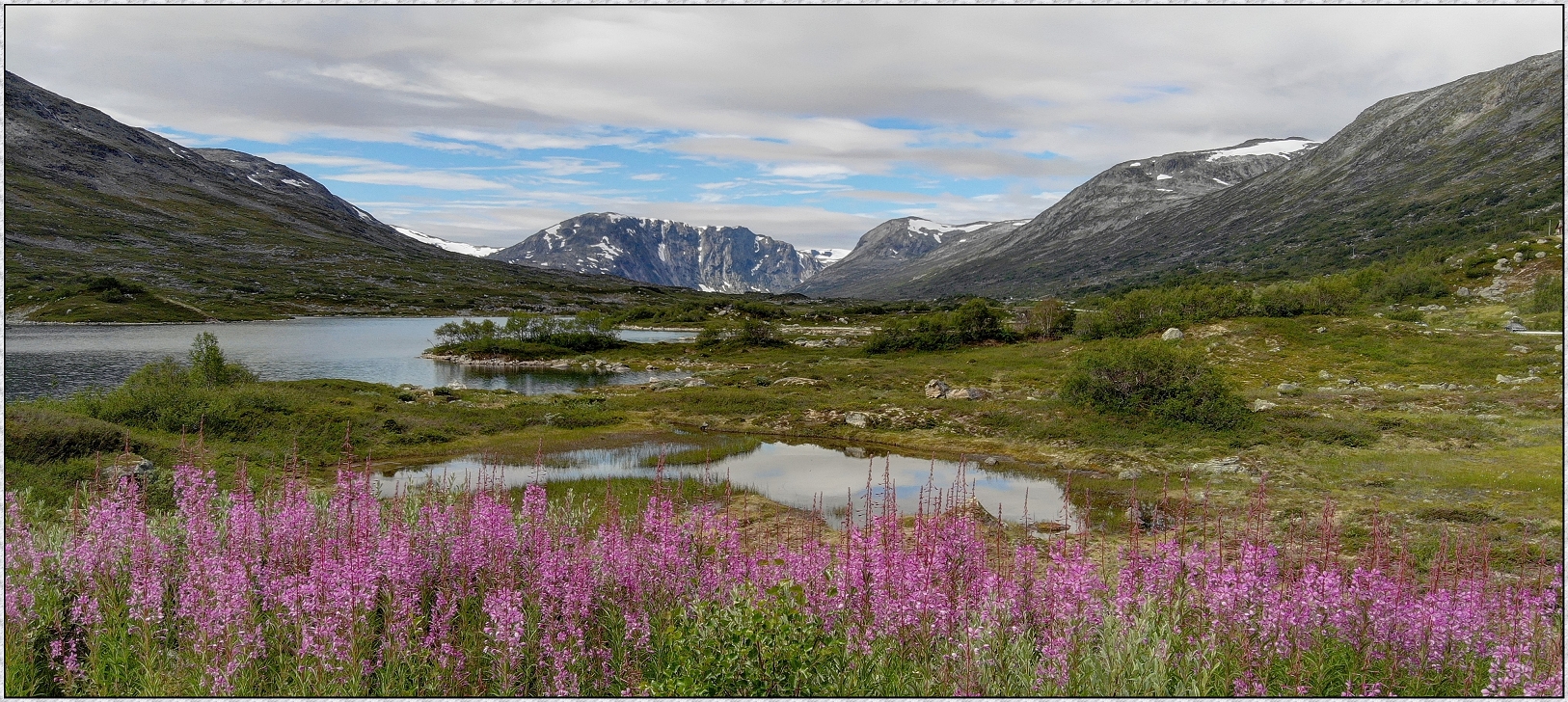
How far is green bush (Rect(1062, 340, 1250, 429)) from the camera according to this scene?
37175 mm

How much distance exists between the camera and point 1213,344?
2525 inches

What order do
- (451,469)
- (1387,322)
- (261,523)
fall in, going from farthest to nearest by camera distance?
(1387,322) → (451,469) → (261,523)

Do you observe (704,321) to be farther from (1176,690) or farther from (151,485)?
(1176,690)

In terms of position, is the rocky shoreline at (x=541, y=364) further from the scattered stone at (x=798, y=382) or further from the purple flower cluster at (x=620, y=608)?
the purple flower cluster at (x=620, y=608)

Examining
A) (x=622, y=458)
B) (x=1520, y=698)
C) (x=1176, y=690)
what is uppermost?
(x=1520, y=698)

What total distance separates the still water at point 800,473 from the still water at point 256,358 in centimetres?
3446

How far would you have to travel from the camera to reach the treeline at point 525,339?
104 metres

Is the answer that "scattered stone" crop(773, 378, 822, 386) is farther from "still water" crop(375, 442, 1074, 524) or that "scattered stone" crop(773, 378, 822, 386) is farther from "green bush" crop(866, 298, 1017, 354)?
"green bush" crop(866, 298, 1017, 354)

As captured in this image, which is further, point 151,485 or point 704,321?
point 704,321

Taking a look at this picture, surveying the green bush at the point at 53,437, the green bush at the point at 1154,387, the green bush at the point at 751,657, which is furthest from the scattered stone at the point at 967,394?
the green bush at the point at 751,657

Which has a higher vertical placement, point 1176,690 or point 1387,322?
point 1387,322

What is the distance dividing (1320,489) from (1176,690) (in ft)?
79.5

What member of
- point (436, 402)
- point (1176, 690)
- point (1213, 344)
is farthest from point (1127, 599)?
point (1213, 344)

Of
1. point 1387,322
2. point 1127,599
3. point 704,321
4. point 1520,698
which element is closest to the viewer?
point 1520,698
